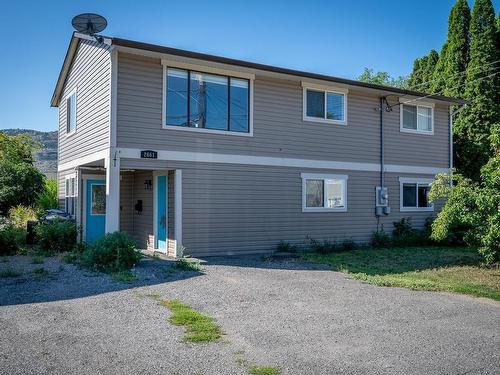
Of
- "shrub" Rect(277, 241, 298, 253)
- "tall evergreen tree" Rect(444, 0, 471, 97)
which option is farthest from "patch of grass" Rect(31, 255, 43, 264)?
"tall evergreen tree" Rect(444, 0, 471, 97)

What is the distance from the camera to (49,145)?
232ft

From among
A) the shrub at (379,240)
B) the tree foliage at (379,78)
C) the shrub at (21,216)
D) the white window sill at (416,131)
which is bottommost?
the shrub at (379,240)

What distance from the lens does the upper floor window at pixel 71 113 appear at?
1656 centimetres

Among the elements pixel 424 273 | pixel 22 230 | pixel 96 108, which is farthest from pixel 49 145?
pixel 424 273

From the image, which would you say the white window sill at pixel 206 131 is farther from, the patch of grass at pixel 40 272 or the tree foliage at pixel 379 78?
the tree foliage at pixel 379 78

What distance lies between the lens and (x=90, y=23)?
11.9 metres

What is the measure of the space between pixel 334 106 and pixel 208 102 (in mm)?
4815

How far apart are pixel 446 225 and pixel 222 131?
6543 millimetres

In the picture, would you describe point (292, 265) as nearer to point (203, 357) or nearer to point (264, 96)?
point (264, 96)

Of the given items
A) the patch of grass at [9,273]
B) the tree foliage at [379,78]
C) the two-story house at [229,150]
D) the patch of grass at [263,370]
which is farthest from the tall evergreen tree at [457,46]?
the tree foliage at [379,78]

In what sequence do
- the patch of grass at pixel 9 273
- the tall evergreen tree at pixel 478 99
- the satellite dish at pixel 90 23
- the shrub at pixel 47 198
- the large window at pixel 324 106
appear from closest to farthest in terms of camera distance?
the patch of grass at pixel 9 273 < the satellite dish at pixel 90 23 < the large window at pixel 324 106 < the shrub at pixel 47 198 < the tall evergreen tree at pixel 478 99

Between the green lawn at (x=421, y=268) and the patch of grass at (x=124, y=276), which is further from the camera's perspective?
the green lawn at (x=421, y=268)

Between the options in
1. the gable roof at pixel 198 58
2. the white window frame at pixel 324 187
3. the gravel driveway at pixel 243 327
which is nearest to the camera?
the gravel driveway at pixel 243 327

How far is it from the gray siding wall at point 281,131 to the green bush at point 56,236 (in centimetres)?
338
